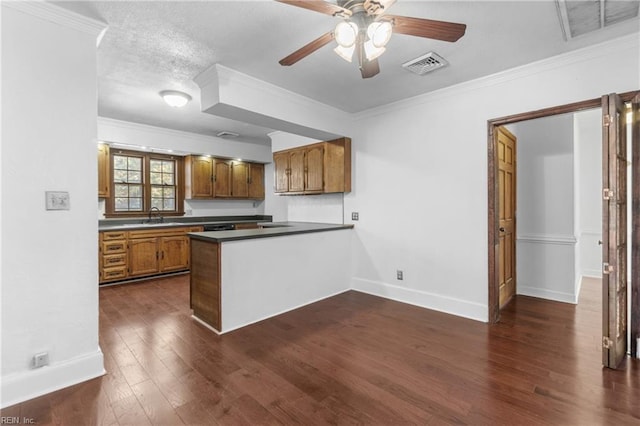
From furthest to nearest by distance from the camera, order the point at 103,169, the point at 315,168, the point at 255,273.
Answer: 1. the point at 103,169
2. the point at 315,168
3. the point at 255,273

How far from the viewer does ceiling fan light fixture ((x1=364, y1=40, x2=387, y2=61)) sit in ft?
5.75

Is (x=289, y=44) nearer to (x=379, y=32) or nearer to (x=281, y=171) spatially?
(x=379, y=32)

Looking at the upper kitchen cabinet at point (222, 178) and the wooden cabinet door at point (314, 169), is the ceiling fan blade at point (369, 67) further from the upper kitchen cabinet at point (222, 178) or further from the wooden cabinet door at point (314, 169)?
the upper kitchen cabinet at point (222, 178)

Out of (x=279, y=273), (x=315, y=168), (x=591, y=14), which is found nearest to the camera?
(x=591, y=14)

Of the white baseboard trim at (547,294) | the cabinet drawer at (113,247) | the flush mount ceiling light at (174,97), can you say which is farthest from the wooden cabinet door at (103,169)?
the white baseboard trim at (547,294)

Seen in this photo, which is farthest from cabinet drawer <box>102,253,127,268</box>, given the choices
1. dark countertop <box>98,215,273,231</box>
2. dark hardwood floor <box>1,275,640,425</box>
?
dark hardwood floor <box>1,275,640,425</box>

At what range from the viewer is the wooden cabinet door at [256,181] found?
22.7 ft

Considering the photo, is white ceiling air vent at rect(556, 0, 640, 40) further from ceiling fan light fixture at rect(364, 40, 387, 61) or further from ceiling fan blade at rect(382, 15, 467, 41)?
ceiling fan light fixture at rect(364, 40, 387, 61)

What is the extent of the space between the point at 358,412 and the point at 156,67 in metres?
3.38

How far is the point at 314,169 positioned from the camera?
4.70 metres

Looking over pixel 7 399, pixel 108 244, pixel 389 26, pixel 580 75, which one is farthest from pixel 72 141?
pixel 580 75

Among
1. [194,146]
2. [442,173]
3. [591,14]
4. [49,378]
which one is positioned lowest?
[49,378]

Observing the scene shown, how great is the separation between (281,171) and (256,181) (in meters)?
2.00

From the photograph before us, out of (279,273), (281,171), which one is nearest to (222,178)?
(281,171)
